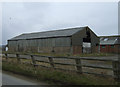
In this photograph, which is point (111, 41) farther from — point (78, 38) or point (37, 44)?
point (37, 44)

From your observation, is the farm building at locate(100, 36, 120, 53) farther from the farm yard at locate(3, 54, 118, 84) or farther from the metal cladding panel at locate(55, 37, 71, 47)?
the farm yard at locate(3, 54, 118, 84)

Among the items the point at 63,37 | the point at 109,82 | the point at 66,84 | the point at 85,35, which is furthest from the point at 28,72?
the point at 85,35

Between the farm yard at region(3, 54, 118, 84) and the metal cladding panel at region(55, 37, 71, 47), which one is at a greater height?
the farm yard at region(3, 54, 118, 84)

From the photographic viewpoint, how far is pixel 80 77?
6652 millimetres

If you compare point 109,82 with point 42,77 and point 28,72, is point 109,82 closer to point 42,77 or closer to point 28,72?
point 42,77

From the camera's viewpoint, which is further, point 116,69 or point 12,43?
point 12,43

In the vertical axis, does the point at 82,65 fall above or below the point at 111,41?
above

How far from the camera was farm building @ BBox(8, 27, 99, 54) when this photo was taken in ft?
120

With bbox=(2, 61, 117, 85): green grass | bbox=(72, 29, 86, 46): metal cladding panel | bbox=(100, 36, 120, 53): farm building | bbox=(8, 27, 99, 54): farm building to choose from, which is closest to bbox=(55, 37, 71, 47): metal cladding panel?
bbox=(8, 27, 99, 54): farm building

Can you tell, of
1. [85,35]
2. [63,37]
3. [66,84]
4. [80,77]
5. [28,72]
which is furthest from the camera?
[85,35]

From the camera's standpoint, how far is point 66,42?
3666cm

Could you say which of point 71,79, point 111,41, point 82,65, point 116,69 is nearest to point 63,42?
point 111,41

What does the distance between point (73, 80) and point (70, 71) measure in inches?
49.6

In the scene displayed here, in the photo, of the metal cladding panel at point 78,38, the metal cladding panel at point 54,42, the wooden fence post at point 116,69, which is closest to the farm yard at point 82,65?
the wooden fence post at point 116,69
